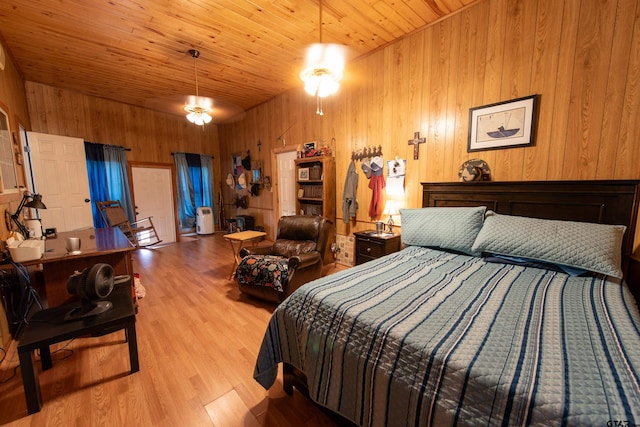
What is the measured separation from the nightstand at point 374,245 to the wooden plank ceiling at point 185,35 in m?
2.34

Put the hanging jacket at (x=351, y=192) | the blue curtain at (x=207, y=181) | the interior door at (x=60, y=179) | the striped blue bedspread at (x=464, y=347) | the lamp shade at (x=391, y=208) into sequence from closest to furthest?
the striped blue bedspread at (x=464, y=347) < the lamp shade at (x=391, y=208) < the hanging jacket at (x=351, y=192) < the interior door at (x=60, y=179) < the blue curtain at (x=207, y=181)

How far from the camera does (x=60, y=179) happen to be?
404cm

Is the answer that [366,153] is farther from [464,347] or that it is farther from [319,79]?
[464,347]

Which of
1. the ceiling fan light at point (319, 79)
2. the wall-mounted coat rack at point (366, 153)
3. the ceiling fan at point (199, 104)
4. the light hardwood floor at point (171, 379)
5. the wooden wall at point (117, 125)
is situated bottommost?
the light hardwood floor at point (171, 379)

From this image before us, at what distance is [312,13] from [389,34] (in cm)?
98

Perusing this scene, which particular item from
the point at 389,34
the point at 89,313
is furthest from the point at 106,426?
the point at 389,34

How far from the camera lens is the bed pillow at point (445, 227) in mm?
2123

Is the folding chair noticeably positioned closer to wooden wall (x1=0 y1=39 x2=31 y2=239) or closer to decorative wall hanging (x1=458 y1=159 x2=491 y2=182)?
wooden wall (x1=0 y1=39 x2=31 y2=239)

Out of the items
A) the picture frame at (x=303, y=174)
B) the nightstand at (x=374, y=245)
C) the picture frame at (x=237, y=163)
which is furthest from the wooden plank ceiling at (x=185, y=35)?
the nightstand at (x=374, y=245)

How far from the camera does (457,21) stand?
8.50 feet

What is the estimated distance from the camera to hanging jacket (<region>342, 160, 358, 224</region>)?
3.65m

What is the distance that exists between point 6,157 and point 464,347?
166 inches

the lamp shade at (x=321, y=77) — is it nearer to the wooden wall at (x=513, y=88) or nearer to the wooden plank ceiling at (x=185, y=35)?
the wooden plank ceiling at (x=185, y=35)

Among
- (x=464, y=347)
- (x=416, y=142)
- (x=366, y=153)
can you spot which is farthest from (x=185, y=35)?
(x=464, y=347)
